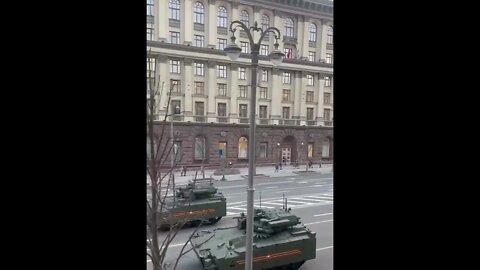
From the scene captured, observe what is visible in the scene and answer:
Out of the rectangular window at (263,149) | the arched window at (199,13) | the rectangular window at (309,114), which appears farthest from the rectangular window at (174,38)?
the rectangular window at (263,149)

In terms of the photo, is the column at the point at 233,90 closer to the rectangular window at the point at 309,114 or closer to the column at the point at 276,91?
the column at the point at 276,91

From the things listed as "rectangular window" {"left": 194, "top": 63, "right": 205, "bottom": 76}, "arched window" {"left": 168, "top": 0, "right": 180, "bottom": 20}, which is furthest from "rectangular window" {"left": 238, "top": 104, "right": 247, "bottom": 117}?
"arched window" {"left": 168, "top": 0, "right": 180, "bottom": 20}

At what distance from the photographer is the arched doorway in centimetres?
560

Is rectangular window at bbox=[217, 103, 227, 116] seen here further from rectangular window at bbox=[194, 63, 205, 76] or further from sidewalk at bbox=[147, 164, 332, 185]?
sidewalk at bbox=[147, 164, 332, 185]

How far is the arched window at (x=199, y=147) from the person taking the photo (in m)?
5.04

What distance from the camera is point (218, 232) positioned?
3.89 metres

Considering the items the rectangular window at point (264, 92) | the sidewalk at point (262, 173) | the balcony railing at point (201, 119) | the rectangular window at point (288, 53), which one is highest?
the rectangular window at point (288, 53)

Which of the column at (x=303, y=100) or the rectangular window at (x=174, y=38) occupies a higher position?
the rectangular window at (x=174, y=38)

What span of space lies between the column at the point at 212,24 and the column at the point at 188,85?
A: 501mm

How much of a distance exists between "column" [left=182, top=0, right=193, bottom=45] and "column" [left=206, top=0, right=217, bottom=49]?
0.27 metres
